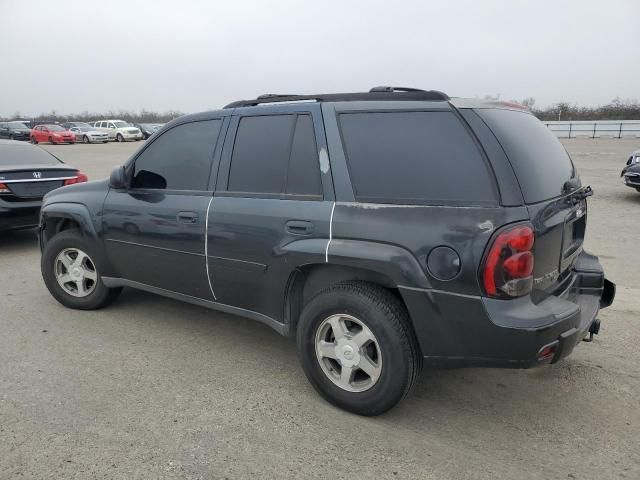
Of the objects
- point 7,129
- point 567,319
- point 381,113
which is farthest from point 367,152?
point 7,129

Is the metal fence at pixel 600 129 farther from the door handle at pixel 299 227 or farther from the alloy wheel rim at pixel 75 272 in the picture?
the door handle at pixel 299 227

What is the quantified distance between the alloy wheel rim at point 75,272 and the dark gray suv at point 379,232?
37.1 inches

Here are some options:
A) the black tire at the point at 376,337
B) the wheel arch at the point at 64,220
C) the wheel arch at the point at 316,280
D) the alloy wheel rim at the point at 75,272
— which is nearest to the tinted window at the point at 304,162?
the wheel arch at the point at 316,280

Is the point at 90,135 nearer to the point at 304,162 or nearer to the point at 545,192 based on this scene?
the point at 304,162

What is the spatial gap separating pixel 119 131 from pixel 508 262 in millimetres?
41410

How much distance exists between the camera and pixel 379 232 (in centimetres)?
283

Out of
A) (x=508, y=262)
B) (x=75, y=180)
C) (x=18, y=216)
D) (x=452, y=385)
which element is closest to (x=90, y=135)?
(x=75, y=180)

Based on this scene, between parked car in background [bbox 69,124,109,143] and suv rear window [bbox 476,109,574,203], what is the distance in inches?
1584

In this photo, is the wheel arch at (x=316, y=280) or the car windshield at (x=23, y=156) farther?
the car windshield at (x=23, y=156)

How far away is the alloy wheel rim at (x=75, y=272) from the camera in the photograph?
4.62 metres

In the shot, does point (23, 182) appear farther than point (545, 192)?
Yes

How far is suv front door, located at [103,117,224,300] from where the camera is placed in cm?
372

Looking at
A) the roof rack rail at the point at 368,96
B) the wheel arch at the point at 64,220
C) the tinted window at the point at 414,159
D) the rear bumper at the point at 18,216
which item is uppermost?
the roof rack rail at the point at 368,96

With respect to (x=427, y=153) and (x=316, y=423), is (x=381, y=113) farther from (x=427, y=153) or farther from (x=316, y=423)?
(x=316, y=423)
